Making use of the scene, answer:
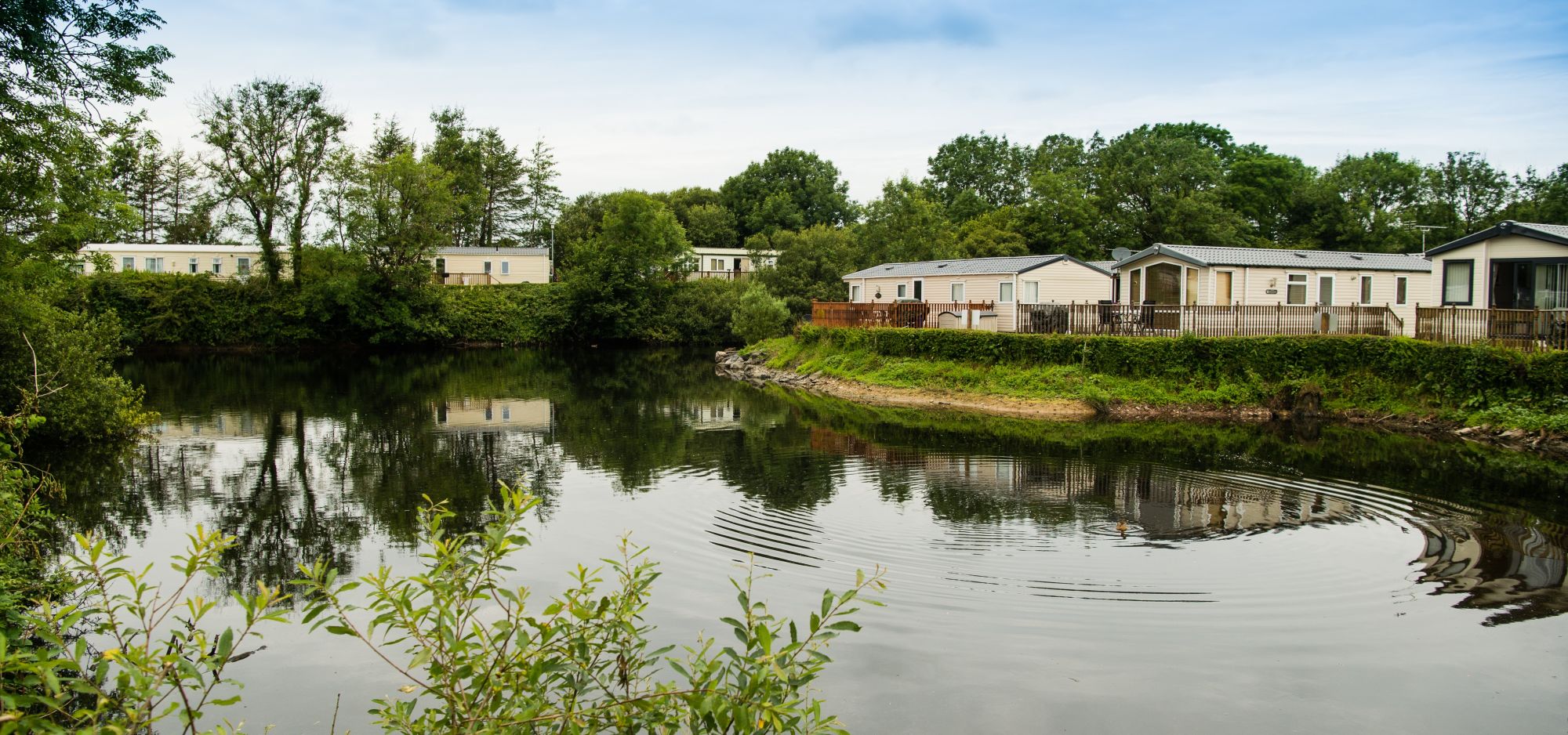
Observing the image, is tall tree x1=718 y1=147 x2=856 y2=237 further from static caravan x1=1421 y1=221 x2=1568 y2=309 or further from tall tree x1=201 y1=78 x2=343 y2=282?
static caravan x1=1421 y1=221 x2=1568 y2=309

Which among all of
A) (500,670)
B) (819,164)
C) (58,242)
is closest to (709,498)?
(500,670)

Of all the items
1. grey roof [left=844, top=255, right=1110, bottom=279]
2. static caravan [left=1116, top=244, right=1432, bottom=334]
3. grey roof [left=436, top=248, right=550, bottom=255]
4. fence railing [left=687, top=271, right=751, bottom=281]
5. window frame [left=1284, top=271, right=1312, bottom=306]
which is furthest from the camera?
fence railing [left=687, top=271, right=751, bottom=281]

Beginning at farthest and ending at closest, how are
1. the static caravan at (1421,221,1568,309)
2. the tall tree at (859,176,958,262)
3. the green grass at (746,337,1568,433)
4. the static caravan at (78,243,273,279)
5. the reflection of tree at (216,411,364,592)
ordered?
the static caravan at (78,243,273,279) < the tall tree at (859,176,958,262) < the static caravan at (1421,221,1568,309) < the green grass at (746,337,1568,433) < the reflection of tree at (216,411,364,592)

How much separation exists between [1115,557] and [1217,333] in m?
20.8

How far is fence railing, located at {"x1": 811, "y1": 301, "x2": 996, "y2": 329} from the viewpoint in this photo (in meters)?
38.7

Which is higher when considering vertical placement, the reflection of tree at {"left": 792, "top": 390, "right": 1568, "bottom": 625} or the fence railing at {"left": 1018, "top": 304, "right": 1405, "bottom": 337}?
the fence railing at {"left": 1018, "top": 304, "right": 1405, "bottom": 337}

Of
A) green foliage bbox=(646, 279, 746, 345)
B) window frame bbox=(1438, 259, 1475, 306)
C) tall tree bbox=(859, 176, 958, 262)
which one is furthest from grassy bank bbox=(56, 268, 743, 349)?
window frame bbox=(1438, 259, 1475, 306)

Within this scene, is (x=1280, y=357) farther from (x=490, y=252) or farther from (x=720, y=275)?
(x=490, y=252)

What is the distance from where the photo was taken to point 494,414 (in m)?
30.0

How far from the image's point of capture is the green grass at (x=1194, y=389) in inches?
936

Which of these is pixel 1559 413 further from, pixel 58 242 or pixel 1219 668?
pixel 58 242

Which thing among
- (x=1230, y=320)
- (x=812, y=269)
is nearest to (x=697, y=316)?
(x=812, y=269)

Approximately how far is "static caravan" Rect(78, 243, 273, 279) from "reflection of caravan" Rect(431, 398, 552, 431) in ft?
125

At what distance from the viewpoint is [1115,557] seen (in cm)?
1319
